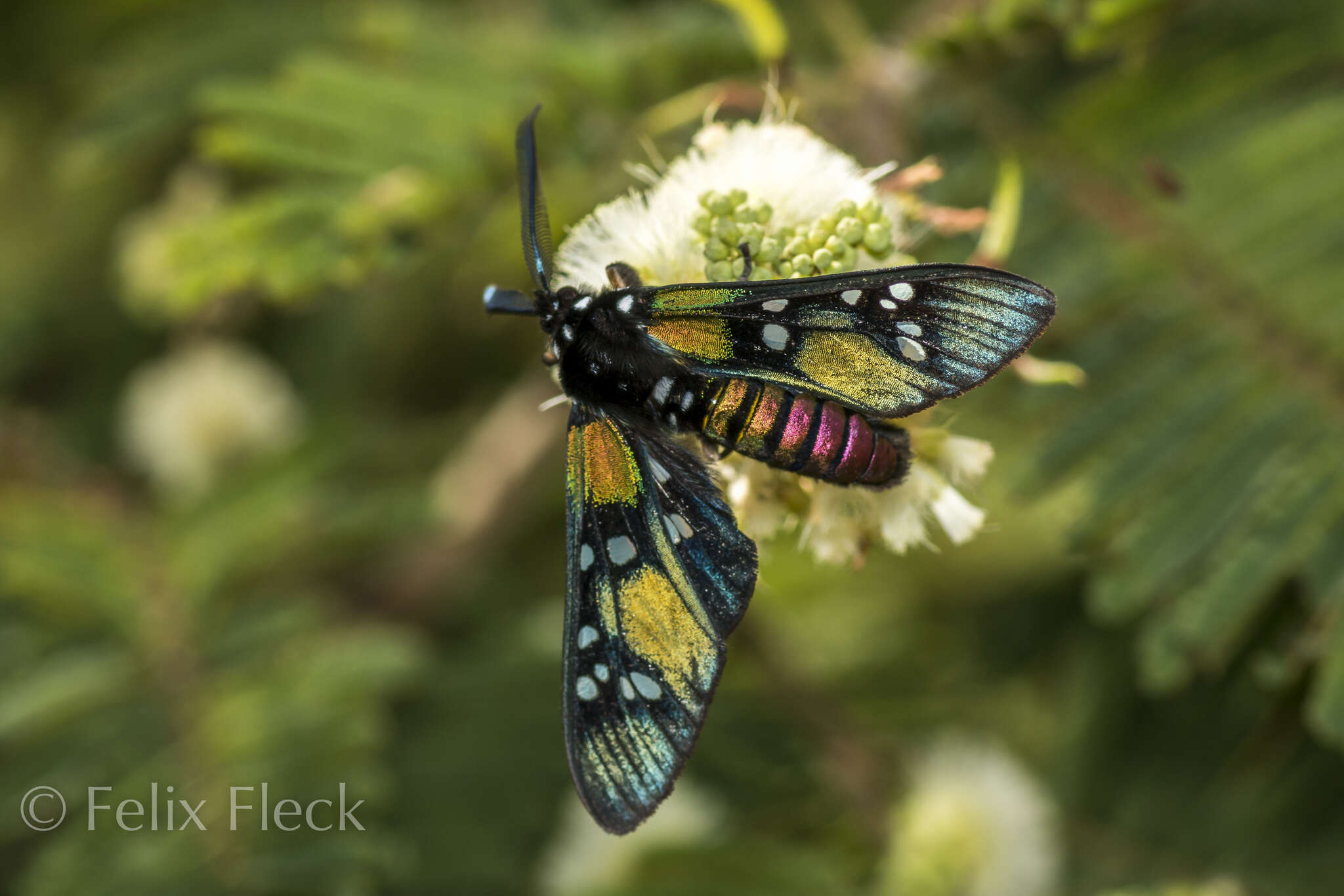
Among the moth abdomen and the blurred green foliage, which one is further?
the blurred green foliage

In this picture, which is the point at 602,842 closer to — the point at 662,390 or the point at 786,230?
the point at 662,390

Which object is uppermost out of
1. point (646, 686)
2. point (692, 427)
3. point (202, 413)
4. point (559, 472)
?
point (202, 413)

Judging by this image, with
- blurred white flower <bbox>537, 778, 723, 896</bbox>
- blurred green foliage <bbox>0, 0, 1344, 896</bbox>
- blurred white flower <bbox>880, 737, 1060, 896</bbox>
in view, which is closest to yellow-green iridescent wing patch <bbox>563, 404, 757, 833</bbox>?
blurred green foliage <bbox>0, 0, 1344, 896</bbox>

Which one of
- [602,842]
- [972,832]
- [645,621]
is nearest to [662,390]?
[645,621]

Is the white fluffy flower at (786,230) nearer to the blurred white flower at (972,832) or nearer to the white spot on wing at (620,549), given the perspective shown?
the white spot on wing at (620,549)

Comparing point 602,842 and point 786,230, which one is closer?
point 786,230

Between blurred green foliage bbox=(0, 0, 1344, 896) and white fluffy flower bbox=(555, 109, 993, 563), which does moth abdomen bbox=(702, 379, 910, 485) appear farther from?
blurred green foliage bbox=(0, 0, 1344, 896)

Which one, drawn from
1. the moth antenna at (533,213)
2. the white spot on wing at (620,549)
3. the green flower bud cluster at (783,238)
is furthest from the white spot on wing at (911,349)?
the moth antenna at (533,213)

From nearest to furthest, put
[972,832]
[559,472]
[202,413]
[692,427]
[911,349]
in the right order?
[911,349] < [692,427] < [972,832] < [559,472] < [202,413]
